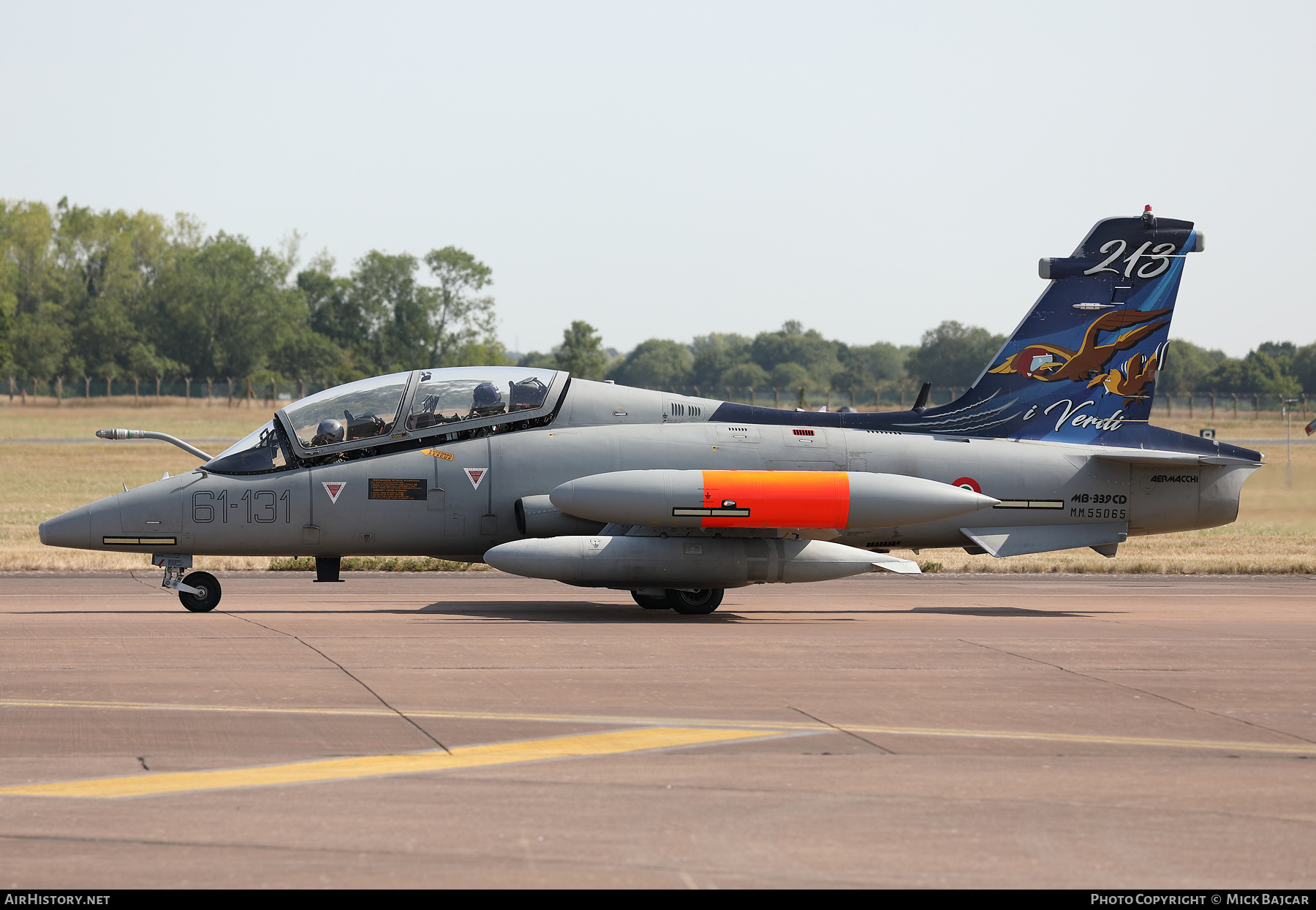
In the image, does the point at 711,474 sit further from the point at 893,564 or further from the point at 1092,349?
the point at 1092,349

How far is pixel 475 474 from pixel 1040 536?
25.5 ft

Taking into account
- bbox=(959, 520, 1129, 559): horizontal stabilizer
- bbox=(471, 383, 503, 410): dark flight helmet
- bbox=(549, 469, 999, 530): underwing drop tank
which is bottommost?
bbox=(959, 520, 1129, 559): horizontal stabilizer

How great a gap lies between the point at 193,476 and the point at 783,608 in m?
8.04

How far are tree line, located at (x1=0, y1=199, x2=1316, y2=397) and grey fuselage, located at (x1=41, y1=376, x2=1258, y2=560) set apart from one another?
10547cm

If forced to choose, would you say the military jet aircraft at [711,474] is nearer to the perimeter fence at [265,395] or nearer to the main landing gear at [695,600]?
the main landing gear at [695,600]

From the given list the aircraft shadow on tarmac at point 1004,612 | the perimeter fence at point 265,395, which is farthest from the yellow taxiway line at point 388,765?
the perimeter fence at point 265,395

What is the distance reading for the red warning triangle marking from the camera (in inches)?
675

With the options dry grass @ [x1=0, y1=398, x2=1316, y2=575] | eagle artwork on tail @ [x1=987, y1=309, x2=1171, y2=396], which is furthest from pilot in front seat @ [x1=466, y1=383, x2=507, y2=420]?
dry grass @ [x1=0, y1=398, x2=1316, y2=575]

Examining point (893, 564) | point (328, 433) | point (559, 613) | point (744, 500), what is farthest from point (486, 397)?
point (893, 564)

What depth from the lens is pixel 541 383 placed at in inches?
702

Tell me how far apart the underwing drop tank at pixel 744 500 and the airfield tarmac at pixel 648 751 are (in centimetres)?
134

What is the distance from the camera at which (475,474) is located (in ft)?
56.3

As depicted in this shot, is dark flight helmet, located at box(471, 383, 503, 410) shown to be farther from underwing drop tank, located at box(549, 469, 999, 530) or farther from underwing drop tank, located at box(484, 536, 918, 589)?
underwing drop tank, located at box(484, 536, 918, 589)

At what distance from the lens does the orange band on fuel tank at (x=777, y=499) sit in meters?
16.4
